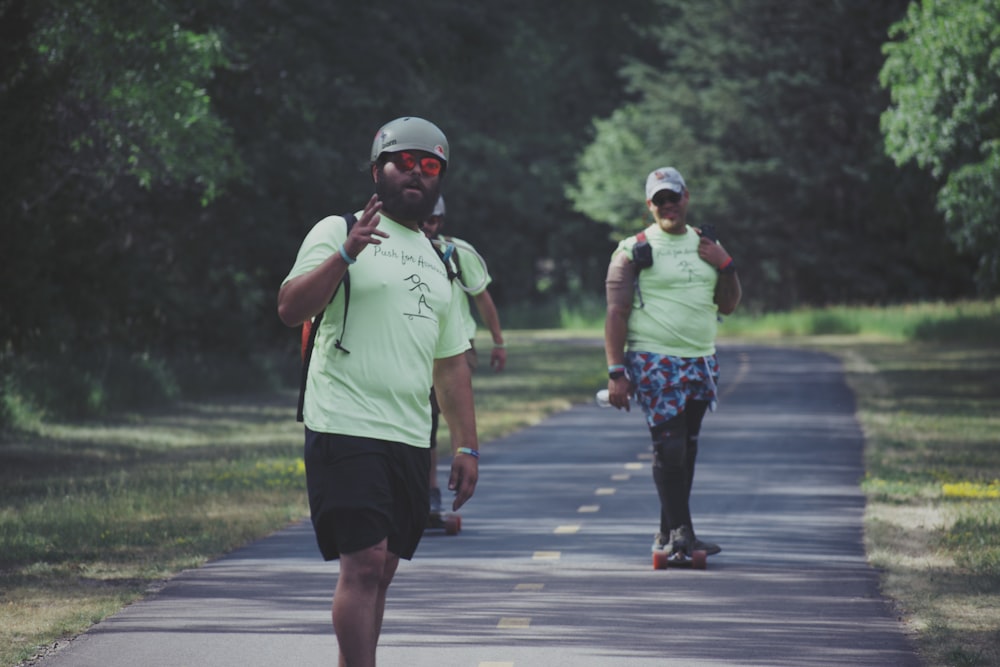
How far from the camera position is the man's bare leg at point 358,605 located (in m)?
5.64

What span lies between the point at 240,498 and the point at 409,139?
25.0ft

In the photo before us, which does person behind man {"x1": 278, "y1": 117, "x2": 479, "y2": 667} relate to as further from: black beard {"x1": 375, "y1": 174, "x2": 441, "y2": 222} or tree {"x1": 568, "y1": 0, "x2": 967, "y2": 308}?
tree {"x1": 568, "y1": 0, "x2": 967, "y2": 308}

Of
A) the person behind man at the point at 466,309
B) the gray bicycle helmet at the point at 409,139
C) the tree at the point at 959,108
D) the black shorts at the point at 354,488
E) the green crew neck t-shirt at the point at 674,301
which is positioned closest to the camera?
the black shorts at the point at 354,488

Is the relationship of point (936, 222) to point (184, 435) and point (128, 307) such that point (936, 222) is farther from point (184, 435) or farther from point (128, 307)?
point (184, 435)

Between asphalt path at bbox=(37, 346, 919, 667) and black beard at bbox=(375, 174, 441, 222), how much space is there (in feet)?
7.07

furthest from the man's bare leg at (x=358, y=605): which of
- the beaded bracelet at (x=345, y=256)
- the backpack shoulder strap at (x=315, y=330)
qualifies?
the beaded bracelet at (x=345, y=256)

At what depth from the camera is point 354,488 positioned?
5.75 meters

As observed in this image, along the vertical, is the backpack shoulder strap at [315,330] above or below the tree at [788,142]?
below

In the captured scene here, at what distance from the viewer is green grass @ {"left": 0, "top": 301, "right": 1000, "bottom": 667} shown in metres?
8.54

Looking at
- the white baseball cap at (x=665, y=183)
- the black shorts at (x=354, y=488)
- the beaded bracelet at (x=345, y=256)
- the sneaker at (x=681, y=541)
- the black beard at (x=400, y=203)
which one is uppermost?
the white baseball cap at (x=665, y=183)

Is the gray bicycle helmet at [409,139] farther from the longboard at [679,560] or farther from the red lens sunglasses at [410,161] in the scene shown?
the longboard at [679,560]

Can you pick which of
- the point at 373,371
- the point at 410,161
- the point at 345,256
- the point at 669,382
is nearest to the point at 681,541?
the point at 669,382

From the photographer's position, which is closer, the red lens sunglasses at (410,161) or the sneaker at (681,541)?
the red lens sunglasses at (410,161)

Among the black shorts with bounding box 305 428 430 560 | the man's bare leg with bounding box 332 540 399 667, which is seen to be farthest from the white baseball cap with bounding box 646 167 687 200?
the man's bare leg with bounding box 332 540 399 667
